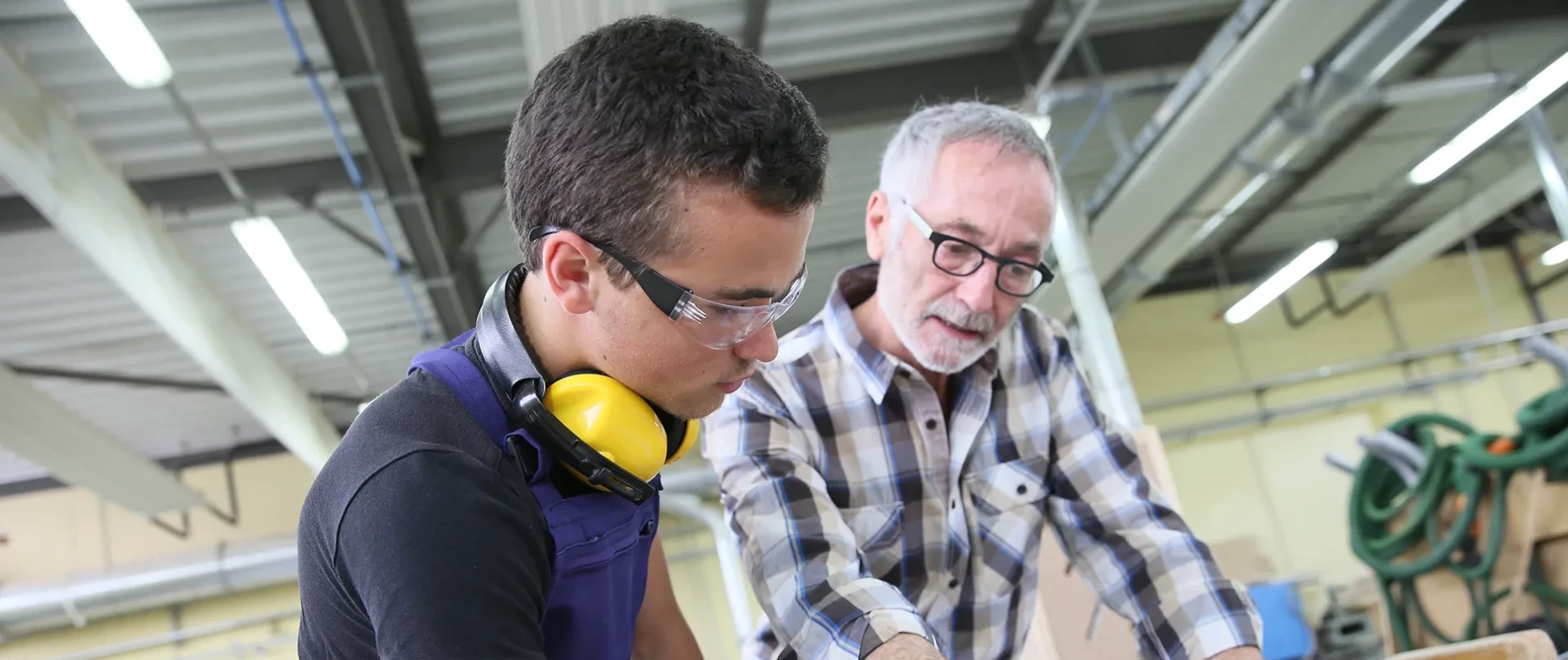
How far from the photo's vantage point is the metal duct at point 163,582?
965 centimetres

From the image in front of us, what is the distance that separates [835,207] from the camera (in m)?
8.36

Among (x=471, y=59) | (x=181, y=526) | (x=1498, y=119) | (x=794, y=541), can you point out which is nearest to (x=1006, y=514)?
(x=794, y=541)

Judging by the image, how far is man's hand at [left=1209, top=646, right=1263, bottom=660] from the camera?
4.72 feet

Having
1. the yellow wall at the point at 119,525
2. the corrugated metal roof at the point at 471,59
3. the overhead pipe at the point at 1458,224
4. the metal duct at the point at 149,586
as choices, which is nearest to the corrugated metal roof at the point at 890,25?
the corrugated metal roof at the point at 471,59

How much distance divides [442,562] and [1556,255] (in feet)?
42.4

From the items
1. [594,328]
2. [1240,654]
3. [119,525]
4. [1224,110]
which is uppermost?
[594,328]

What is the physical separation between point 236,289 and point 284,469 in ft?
13.1

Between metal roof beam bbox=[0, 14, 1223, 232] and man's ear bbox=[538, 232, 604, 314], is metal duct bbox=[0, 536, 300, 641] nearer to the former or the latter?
metal roof beam bbox=[0, 14, 1223, 232]

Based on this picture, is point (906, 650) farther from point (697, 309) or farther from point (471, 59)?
point (471, 59)

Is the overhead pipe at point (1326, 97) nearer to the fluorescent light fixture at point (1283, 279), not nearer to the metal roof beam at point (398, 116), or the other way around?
the fluorescent light fixture at point (1283, 279)

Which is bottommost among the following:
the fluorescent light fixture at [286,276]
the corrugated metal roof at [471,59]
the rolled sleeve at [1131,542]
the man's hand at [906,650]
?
the rolled sleeve at [1131,542]

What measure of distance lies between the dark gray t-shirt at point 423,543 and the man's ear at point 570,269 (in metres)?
0.14

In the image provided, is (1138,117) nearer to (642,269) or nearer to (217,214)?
(217,214)

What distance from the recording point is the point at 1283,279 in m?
9.79
